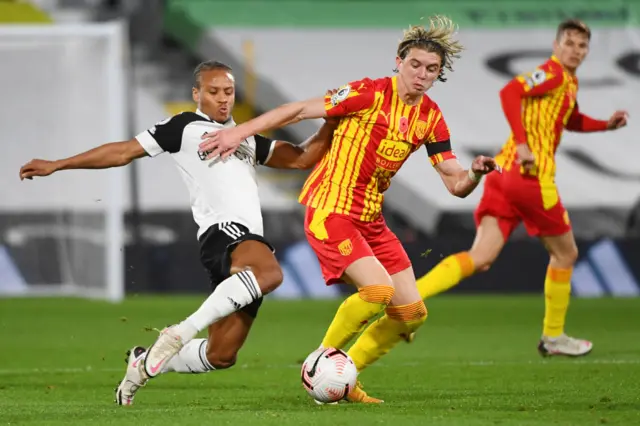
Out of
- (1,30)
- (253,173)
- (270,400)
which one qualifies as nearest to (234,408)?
(270,400)

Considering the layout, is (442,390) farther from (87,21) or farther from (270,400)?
(87,21)

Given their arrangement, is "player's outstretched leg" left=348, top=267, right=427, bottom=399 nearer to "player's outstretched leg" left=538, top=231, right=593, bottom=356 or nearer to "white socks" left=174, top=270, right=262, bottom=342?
"white socks" left=174, top=270, right=262, bottom=342

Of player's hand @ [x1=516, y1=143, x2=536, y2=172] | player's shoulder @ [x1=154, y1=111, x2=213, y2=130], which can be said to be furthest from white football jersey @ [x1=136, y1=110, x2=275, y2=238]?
player's hand @ [x1=516, y1=143, x2=536, y2=172]

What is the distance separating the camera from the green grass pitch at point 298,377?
234 inches

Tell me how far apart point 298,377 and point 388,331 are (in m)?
1.31

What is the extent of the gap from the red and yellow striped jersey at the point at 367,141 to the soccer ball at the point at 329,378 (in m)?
0.83

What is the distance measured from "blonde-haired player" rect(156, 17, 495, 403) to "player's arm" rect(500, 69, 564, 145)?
194cm

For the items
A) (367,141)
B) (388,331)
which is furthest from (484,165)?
(388,331)

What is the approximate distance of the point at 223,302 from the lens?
629cm

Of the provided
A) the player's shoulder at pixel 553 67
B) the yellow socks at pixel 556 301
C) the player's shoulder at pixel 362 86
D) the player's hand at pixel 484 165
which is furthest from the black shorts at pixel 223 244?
the player's shoulder at pixel 553 67

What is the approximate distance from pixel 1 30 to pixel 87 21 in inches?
Result: 162

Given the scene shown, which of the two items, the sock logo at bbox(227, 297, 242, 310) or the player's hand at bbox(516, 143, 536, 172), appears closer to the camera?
the sock logo at bbox(227, 297, 242, 310)

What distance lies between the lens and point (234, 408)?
20.7 feet

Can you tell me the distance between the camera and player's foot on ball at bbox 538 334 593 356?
29.2 feet
